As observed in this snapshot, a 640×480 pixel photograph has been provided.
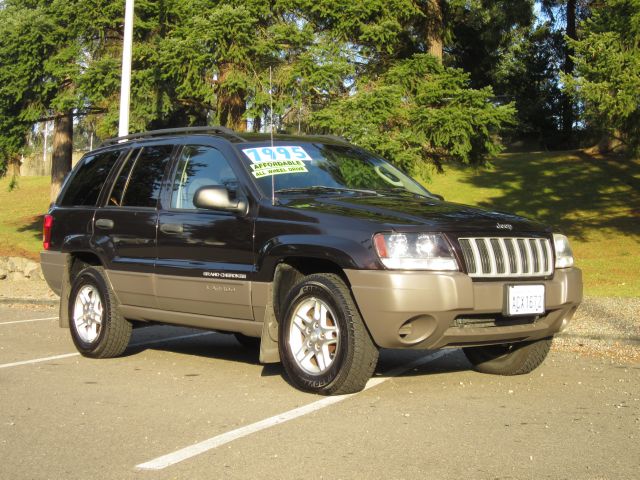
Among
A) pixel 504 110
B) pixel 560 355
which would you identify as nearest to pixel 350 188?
pixel 560 355

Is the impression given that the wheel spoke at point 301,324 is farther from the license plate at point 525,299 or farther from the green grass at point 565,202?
the green grass at point 565,202

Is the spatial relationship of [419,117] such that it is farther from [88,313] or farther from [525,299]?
[525,299]

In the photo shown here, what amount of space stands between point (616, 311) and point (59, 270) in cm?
659

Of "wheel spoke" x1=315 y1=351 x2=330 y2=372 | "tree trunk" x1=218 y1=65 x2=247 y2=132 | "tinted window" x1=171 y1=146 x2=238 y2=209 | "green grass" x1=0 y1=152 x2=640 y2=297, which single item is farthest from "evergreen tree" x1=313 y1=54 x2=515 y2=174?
"wheel spoke" x1=315 y1=351 x2=330 y2=372

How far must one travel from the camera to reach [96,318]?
27.3 feet

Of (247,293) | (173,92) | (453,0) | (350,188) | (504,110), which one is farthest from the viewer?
(453,0)

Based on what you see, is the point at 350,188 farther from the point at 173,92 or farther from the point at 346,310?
the point at 173,92

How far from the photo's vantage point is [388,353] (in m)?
8.70

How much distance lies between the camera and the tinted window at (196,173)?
24.1 ft

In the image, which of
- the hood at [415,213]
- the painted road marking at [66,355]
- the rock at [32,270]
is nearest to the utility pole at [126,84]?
the rock at [32,270]

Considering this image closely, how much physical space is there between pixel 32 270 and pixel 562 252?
1247 centimetres

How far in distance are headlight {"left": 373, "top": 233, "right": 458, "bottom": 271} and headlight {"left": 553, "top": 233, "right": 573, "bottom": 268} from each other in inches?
47.7

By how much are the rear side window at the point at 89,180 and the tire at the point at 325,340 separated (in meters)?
2.91

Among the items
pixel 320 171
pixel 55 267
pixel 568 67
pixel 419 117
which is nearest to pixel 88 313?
pixel 55 267
